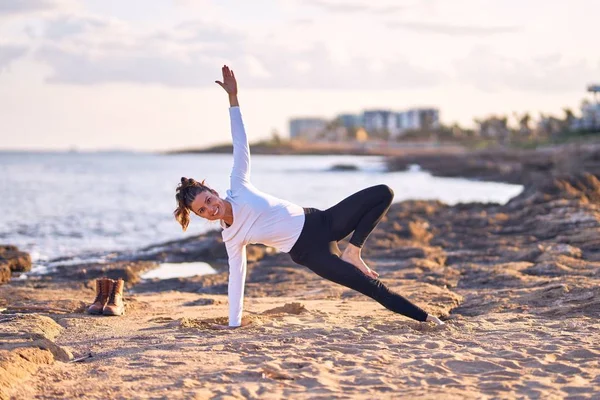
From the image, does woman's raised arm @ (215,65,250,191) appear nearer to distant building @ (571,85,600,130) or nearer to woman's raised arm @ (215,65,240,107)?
woman's raised arm @ (215,65,240,107)

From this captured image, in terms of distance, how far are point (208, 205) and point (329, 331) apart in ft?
4.55

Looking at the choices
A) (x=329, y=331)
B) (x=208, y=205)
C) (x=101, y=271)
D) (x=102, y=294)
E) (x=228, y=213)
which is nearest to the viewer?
(x=208, y=205)

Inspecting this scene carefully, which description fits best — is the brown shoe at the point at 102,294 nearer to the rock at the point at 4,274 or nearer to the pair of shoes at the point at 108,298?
the pair of shoes at the point at 108,298

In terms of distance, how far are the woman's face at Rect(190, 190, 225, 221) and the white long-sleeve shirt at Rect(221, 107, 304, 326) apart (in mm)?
161

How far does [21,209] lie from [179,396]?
87.4 ft

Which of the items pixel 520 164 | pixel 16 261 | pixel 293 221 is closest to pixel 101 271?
pixel 16 261

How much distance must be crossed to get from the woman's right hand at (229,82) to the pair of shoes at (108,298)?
7.50 ft

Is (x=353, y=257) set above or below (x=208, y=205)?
below

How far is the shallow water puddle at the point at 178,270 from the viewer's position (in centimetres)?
1289

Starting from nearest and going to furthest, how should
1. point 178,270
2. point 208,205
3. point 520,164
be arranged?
point 208,205, point 178,270, point 520,164

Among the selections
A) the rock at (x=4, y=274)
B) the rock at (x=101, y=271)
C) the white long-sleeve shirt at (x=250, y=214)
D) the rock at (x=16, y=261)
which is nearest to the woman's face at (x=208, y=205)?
the white long-sleeve shirt at (x=250, y=214)

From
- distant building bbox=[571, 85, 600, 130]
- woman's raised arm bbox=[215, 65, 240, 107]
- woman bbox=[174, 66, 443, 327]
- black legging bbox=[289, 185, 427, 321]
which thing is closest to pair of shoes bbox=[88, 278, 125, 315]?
woman bbox=[174, 66, 443, 327]

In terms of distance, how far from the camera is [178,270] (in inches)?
539

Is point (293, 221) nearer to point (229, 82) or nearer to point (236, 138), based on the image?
point (236, 138)
